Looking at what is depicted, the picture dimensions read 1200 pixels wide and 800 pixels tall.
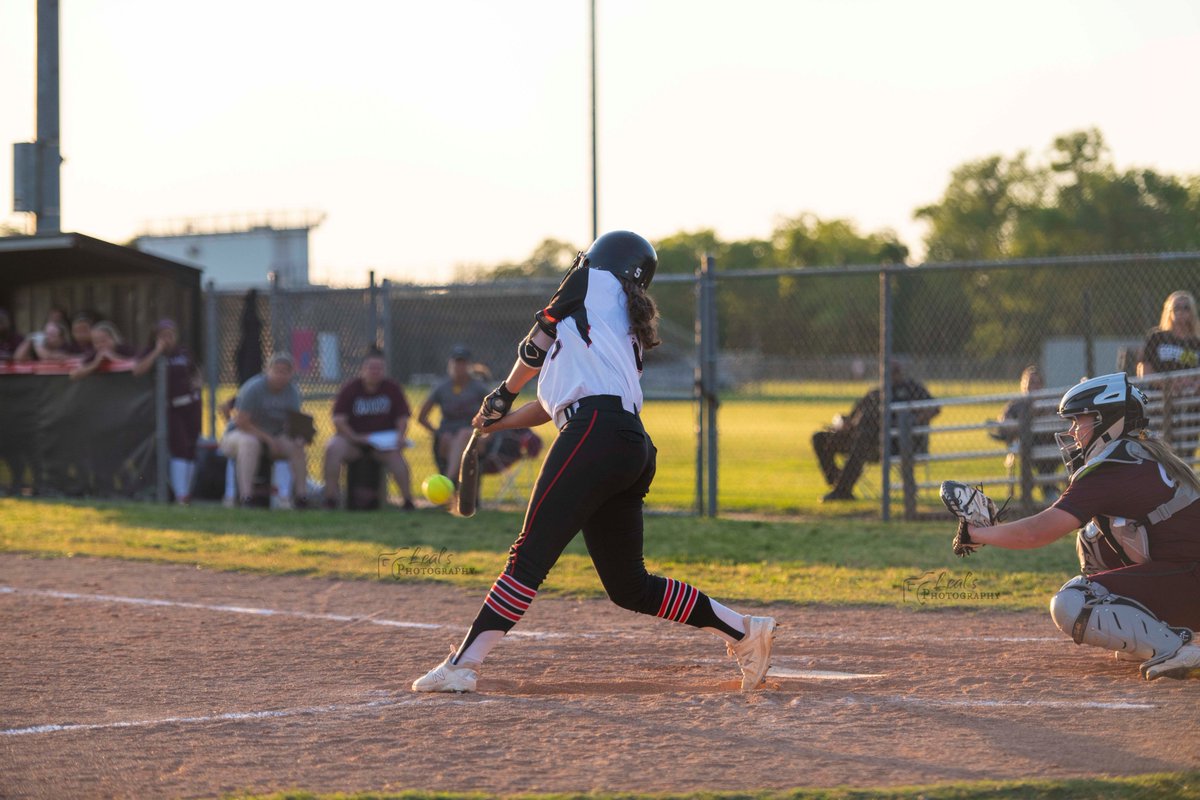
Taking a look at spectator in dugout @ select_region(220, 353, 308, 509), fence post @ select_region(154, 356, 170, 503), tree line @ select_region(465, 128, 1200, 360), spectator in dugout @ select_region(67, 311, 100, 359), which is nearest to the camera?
spectator in dugout @ select_region(220, 353, 308, 509)

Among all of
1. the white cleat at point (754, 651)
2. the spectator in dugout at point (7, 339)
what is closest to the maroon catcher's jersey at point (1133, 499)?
the white cleat at point (754, 651)

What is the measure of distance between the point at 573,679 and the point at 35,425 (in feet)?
35.0

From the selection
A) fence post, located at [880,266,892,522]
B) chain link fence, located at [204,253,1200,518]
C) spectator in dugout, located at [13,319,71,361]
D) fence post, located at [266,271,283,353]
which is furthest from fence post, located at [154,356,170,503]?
fence post, located at [880,266,892,522]

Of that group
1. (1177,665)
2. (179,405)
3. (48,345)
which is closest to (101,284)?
(48,345)

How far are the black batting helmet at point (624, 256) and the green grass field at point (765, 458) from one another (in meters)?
7.43

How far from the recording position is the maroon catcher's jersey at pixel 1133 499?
19.4 feet

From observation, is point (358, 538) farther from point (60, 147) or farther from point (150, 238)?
point (150, 238)

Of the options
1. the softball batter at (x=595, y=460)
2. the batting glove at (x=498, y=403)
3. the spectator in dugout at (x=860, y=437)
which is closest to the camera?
the softball batter at (x=595, y=460)

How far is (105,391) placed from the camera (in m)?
14.6

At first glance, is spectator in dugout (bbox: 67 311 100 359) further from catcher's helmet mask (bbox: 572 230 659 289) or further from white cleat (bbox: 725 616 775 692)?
white cleat (bbox: 725 616 775 692)

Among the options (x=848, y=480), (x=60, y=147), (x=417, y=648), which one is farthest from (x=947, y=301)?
(x=417, y=648)

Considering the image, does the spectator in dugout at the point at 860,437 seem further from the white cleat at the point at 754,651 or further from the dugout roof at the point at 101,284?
the white cleat at the point at 754,651

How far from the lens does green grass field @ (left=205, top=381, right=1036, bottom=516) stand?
1454cm

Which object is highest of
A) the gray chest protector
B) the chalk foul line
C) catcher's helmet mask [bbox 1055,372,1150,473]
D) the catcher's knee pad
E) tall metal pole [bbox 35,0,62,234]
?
tall metal pole [bbox 35,0,62,234]
